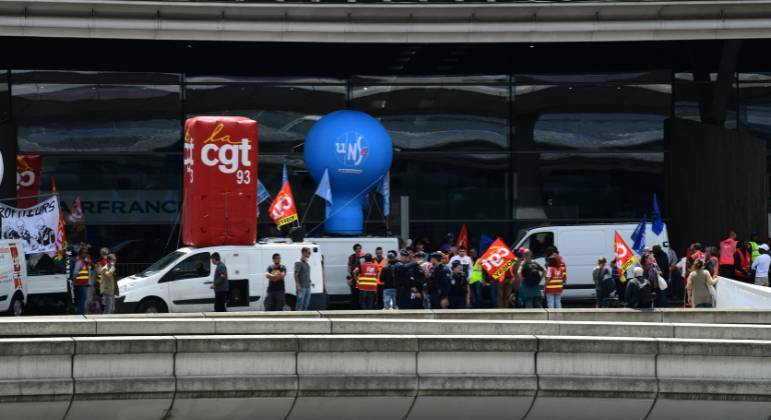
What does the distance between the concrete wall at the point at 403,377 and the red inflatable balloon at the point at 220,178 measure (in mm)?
12135

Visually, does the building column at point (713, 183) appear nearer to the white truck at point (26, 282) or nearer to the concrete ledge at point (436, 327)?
the white truck at point (26, 282)

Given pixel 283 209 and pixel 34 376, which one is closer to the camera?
pixel 34 376

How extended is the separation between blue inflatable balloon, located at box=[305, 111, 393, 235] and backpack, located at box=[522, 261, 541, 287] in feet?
24.3

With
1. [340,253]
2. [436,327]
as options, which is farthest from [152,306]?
[436,327]

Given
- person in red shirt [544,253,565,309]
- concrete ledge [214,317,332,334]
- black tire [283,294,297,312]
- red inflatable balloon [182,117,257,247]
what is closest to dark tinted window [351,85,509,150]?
red inflatable balloon [182,117,257,247]

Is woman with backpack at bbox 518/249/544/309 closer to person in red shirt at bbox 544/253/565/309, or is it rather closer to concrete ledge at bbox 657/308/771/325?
person in red shirt at bbox 544/253/565/309

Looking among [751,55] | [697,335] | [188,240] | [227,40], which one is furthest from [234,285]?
[751,55]

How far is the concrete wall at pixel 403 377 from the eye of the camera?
1430cm

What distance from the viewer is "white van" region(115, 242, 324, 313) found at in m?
26.3

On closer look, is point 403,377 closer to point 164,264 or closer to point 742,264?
point 164,264

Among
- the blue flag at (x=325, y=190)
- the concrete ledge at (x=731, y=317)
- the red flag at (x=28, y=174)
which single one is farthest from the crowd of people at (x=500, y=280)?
the red flag at (x=28, y=174)

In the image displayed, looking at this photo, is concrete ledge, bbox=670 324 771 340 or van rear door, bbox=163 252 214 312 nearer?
concrete ledge, bbox=670 324 771 340

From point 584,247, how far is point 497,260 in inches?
191

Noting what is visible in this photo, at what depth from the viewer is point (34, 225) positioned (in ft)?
88.8
